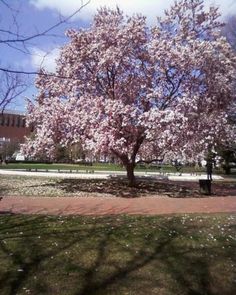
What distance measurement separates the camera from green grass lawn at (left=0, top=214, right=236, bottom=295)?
6.02 meters

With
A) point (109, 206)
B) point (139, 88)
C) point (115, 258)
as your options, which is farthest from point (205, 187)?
point (115, 258)

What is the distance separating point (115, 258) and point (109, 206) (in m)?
7.68

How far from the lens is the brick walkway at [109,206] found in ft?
42.4

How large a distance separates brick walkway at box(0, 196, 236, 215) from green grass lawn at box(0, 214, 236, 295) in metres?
3.00

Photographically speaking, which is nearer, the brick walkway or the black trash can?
the brick walkway

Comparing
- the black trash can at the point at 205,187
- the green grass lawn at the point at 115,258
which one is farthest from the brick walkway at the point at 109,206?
the green grass lawn at the point at 115,258

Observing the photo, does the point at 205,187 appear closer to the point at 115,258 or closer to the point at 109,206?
the point at 109,206

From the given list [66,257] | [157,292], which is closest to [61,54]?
[66,257]

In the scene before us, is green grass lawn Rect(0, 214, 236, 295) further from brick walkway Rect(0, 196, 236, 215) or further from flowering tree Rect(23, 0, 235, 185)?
flowering tree Rect(23, 0, 235, 185)

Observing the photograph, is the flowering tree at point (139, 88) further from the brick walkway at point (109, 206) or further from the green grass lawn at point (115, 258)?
the green grass lawn at point (115, 258)

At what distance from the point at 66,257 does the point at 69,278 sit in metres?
0.82

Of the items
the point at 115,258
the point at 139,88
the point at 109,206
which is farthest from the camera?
the point at 139,88

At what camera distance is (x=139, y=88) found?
66.3 ft

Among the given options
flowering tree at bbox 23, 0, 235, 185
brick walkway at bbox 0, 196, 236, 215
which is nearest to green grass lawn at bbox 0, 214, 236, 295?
brick walkway at bbox 0, 196, 236, 215
